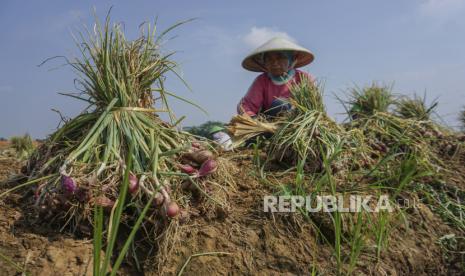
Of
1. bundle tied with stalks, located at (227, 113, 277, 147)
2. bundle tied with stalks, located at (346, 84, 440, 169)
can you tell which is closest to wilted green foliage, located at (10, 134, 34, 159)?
bundle tied with stalks, located at (227, 113, 277, 147)

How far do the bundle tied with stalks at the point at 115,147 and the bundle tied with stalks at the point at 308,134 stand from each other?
25.8 inches

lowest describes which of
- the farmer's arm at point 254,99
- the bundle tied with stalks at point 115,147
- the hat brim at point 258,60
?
the bundle tied with stalks at point 115,147

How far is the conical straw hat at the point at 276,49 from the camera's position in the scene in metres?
3.51

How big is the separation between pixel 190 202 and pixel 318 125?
1.08 metres

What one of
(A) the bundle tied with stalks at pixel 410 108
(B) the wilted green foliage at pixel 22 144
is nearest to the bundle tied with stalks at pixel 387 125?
(A) the bundle tied with stalks at pixel 410 108

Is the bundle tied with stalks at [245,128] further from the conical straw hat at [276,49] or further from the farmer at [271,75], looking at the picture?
the conical straw hat at [276,49]

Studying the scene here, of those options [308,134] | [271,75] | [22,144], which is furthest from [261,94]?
[22,144]

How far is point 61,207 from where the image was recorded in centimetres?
154

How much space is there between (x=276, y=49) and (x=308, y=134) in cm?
124

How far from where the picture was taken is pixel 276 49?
347 centimetres

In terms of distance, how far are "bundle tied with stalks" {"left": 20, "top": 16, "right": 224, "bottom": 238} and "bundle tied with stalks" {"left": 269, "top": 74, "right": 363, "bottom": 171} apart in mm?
654

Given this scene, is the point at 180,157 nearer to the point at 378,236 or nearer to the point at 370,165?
the point at 378,236

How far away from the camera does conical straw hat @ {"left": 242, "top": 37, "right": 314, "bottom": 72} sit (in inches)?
138

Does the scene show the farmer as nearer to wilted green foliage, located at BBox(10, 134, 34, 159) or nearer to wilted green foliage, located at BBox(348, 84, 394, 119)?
wilted green foliage, located at BBox(348, 84, 394, 119)
